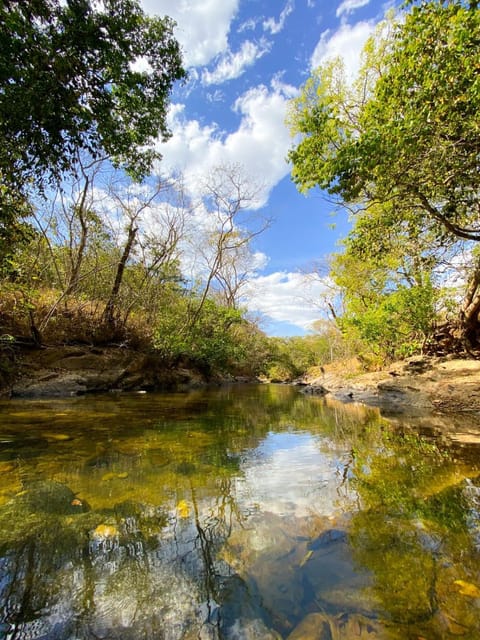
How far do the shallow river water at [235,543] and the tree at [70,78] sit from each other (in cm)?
544

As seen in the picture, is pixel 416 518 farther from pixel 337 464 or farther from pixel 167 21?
pixel 167 21

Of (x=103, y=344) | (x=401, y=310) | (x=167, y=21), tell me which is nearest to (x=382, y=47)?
(x=167, y=21)

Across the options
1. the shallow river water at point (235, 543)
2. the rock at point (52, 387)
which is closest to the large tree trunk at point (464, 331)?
the shallow river water at point (235, 543)

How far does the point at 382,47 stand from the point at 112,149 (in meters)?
11.2

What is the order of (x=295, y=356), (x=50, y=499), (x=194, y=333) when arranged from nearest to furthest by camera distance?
(x=50, y=499), (x=194, y=333), (x=295, y=356)

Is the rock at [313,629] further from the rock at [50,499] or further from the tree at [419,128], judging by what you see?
the tree at [419,128]

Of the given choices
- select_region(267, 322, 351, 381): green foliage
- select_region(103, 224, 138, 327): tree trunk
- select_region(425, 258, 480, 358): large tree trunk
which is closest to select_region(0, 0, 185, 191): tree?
select_region(103, 224, 138, 327): tree trunk

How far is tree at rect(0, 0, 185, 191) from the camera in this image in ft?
16.4

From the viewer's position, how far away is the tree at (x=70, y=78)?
4.99 m

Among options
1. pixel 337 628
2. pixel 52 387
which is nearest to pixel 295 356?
pixel 52 387

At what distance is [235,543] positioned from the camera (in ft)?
7.82

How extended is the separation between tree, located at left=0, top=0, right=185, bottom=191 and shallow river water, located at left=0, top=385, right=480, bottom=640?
5.44 meters

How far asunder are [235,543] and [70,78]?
8.09 metres

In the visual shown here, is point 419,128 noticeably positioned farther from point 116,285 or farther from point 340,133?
point 116,285
